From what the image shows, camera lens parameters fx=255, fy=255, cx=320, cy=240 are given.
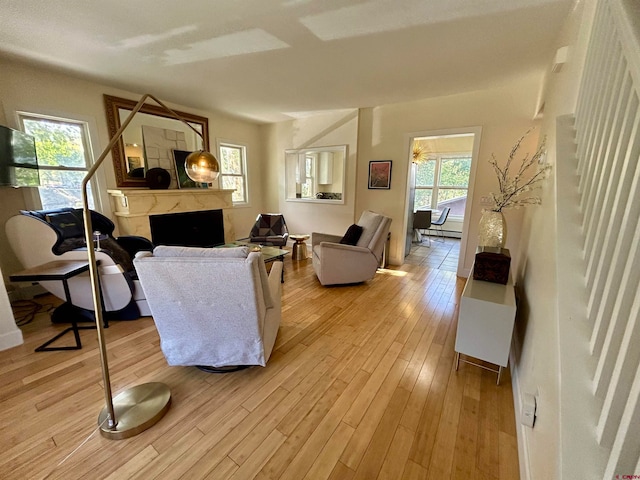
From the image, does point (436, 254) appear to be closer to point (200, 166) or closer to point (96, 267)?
point (200, 166)

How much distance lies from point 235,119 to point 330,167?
2.46 meters

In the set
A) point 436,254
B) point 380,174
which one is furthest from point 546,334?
point 436,254

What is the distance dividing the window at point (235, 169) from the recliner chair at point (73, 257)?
115 inches

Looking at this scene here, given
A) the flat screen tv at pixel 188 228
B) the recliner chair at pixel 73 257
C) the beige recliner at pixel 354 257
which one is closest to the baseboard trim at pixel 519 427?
the beige recliner at pixel 354 257

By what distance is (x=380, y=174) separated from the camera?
4504 millimetres

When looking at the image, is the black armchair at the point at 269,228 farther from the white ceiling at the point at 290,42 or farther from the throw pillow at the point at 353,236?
the white ceiling at the point at 290,42

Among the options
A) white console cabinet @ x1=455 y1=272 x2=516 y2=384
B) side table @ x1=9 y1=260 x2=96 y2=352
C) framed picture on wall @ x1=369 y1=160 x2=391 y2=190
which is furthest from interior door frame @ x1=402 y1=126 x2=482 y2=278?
side table @ x1=9 y1=260 x2=96 y2=352

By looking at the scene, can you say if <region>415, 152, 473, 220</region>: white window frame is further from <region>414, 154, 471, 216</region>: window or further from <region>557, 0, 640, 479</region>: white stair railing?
<region>557, 0, 640, 479</region>: white stair railing

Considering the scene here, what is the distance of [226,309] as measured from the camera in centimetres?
166

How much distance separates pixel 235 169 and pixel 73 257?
140 inches

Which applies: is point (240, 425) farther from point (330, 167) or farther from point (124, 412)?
point (330, 167)

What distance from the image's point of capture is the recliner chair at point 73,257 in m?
2.46

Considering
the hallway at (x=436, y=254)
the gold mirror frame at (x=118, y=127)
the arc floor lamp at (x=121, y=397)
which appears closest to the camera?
the arc floor lamp at (x=121, y=397)

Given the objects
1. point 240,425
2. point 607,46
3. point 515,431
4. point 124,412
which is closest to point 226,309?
point 240,425
